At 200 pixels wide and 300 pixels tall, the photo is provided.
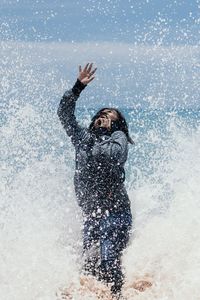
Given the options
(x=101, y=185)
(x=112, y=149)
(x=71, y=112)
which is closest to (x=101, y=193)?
(x=101, y=185)

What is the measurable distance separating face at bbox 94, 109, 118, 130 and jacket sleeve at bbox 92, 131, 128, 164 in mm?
194

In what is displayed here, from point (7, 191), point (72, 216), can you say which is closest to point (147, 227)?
point (72, 216)

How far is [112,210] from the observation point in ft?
19.9

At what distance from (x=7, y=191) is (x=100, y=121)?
415cm

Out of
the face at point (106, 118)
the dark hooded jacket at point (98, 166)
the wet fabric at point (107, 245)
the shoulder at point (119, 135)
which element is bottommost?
the wet fabric at point (107, 245)

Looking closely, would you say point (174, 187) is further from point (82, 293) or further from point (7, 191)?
point (82, 293)

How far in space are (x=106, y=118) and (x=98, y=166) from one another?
20.9 inches

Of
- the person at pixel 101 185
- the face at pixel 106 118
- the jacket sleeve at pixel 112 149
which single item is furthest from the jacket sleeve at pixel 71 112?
the jacket sleeve at pixel 112 149

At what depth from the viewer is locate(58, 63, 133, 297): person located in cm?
597

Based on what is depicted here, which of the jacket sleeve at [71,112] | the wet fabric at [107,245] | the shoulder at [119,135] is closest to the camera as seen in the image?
the wet fabric at [107,245]

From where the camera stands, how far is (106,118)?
6.25m

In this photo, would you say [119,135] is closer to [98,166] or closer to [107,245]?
[98,166]

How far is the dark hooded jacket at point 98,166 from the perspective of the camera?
6.00 m

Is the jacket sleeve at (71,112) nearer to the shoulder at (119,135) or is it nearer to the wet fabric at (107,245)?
the shoulder at (119,135)
